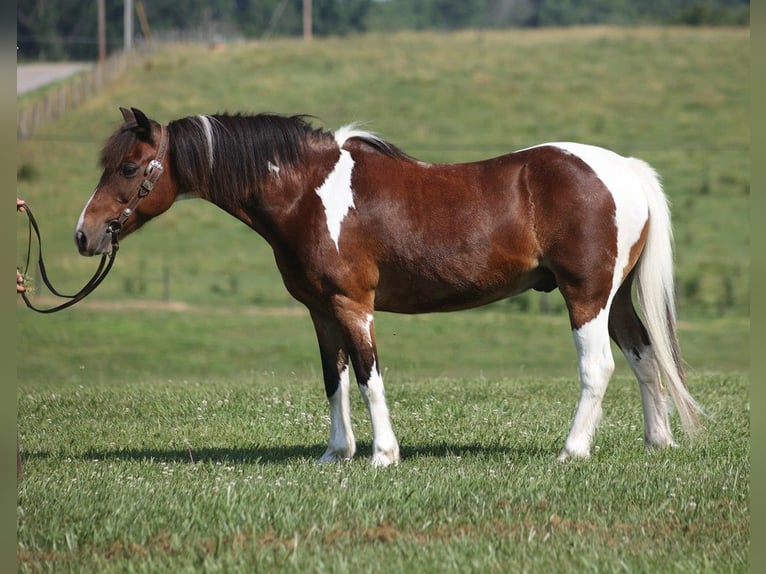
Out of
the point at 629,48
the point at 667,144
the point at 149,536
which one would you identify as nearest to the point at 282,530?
the point at 149,536

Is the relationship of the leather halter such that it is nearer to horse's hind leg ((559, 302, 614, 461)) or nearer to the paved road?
horse's hind leg ((559, 302, 614, 461))

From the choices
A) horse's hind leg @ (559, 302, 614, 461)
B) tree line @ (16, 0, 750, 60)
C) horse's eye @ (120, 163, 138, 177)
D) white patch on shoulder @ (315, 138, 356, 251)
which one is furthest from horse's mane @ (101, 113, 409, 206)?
tree line @ (16, 0, 750, 60)

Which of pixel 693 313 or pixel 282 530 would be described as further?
pixel 693 313

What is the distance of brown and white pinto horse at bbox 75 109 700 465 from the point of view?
7.39 metres

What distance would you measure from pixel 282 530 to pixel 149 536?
644mm

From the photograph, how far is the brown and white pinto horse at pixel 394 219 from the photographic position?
7395 millimetres

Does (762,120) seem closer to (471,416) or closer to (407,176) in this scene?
(407,176)

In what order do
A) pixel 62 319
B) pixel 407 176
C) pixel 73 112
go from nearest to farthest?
pixel 407 176 → pixel 62 319 → pixel 73 112

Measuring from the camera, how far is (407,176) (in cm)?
759

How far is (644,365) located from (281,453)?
2.68 m

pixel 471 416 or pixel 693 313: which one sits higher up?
pixel 471 416

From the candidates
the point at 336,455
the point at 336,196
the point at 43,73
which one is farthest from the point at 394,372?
the point at 43,73

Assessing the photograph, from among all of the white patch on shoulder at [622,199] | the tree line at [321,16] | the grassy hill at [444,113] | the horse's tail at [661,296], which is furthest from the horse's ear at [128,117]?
the tree line at [321,16]

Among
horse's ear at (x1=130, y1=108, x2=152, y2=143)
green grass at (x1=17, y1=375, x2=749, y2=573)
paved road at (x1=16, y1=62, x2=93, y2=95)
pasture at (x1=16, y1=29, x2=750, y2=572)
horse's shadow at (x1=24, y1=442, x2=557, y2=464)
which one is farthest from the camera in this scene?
Result: paved road at (x1=16, y1=62, x2=93, y2=95)
